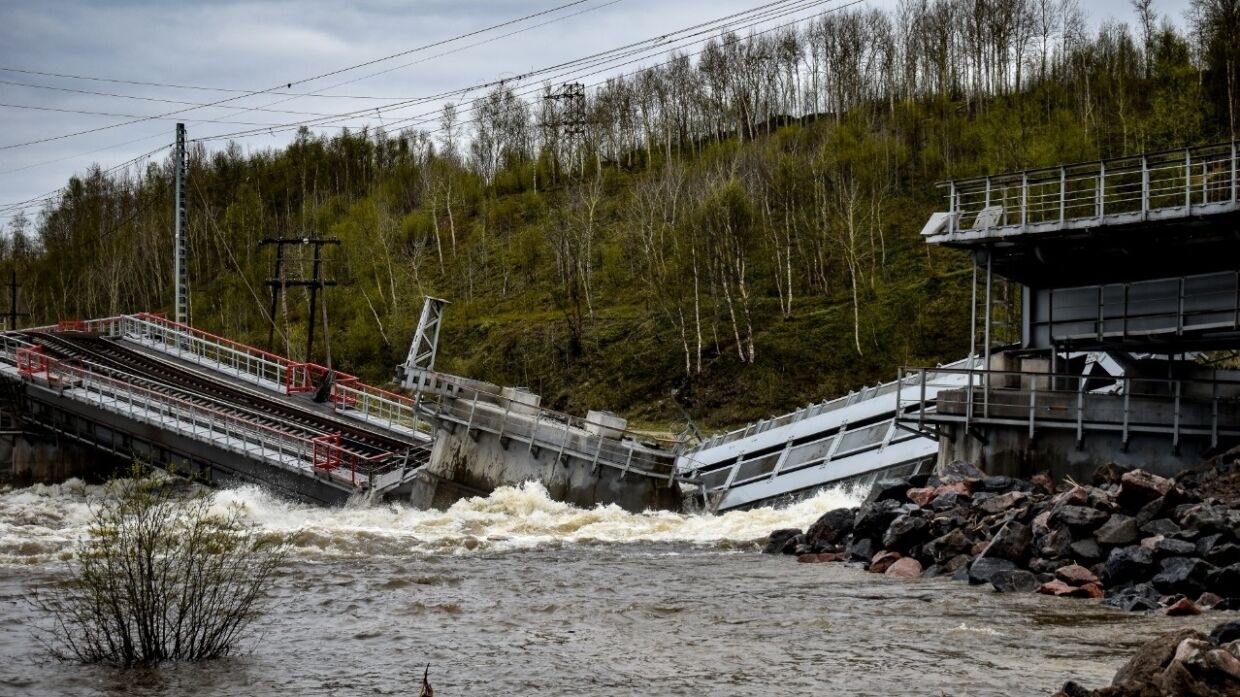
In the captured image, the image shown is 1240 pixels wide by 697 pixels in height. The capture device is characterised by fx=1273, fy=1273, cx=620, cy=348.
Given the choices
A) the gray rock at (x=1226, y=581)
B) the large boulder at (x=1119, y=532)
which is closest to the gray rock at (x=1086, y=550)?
the large boulder at (x=1119, y=532)

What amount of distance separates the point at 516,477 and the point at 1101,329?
14902 mm

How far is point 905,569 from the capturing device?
2145 cm

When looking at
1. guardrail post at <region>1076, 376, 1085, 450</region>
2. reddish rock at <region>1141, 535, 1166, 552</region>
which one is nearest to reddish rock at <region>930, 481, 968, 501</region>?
guardrail post at <region>1076, 376, 1085, 450</region>

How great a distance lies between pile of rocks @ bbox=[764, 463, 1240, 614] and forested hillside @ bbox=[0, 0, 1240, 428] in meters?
27.4

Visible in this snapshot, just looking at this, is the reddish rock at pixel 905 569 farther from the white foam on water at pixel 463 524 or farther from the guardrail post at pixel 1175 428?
the guardrail post at pixel 1175 428

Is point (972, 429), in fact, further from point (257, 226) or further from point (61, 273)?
point (61, 273)

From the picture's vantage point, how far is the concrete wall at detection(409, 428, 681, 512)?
33031 mm

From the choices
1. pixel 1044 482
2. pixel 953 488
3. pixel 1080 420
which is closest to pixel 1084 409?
pixel 1080 420

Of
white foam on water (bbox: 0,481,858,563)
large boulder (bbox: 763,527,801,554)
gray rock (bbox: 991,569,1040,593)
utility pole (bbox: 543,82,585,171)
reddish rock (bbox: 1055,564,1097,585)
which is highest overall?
utility pole (bbox: 543,82,585,171)

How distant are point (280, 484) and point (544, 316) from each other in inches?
1347

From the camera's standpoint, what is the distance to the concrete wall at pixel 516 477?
33.0 m

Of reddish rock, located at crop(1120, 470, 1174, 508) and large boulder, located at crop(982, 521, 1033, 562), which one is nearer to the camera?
large boulder, located at crop(982, 521, 1033, 562)

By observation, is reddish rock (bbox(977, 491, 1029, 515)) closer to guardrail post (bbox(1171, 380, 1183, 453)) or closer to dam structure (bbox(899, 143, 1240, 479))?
dam structure (bbox(899, 143, 1240, 479))

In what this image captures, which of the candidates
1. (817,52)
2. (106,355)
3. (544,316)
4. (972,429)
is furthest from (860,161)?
(972,429)
